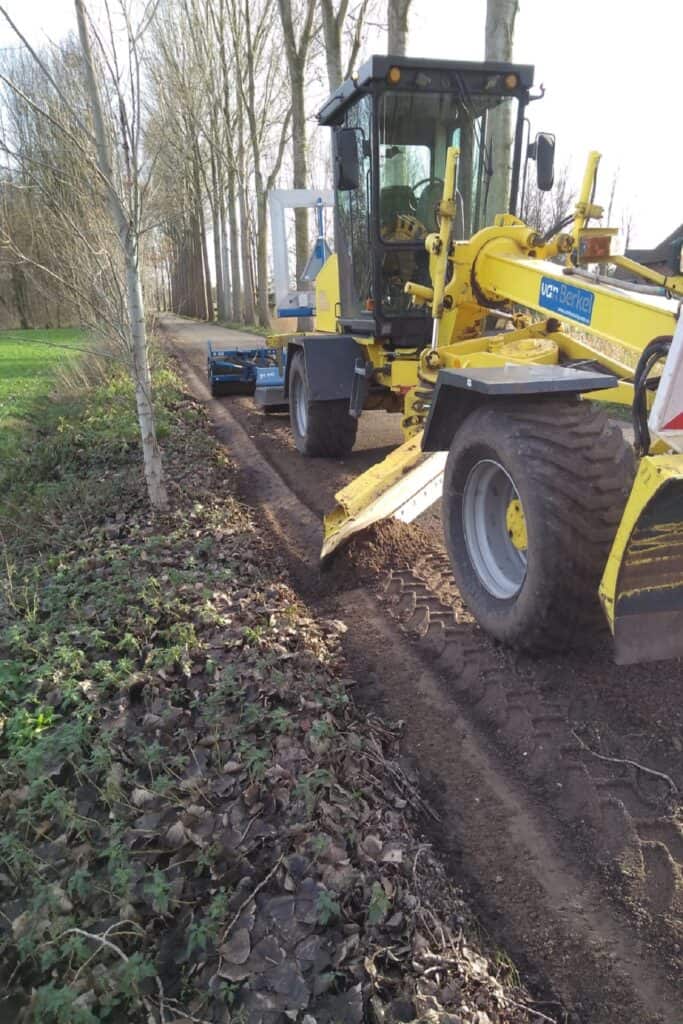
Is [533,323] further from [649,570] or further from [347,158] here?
[649,570]

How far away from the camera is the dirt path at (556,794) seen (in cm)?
217

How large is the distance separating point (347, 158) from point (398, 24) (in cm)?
856

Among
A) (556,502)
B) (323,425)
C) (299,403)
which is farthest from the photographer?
(299,403)

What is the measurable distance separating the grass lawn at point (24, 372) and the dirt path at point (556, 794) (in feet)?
16.0

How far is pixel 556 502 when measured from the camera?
3.14m

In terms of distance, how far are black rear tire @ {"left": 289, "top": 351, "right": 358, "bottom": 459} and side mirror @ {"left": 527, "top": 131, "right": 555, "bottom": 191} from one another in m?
2.97

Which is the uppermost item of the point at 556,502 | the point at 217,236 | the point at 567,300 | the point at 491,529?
the point at 217,236

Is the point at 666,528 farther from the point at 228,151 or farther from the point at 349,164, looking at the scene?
the point at 228,151

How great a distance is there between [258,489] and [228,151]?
2542 centimetres

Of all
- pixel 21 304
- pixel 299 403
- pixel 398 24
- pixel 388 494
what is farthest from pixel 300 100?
pixel 21 304

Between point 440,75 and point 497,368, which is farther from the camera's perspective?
point 440,75

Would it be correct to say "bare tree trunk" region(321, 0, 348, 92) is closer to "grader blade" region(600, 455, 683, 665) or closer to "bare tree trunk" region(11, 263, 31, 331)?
"grader blade" region(600, 455, 683, 665)

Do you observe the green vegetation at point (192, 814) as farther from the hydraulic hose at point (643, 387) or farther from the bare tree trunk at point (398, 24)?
the bare tree trunk at point (398, 24)

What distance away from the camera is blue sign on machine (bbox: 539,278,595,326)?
12.8 ft
